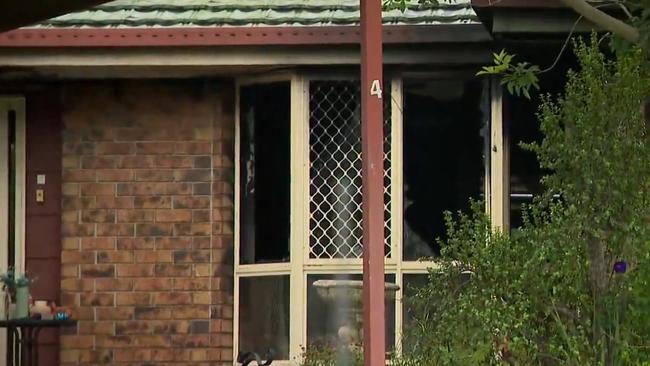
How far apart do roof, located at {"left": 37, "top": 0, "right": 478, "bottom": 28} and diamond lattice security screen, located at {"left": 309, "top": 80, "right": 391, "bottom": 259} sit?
51cm

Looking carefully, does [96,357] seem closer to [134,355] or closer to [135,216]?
[134,355]

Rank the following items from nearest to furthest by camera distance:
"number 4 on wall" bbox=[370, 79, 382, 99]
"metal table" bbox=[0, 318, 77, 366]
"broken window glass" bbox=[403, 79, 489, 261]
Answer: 1. "number 4 on wall" bbox=[370, 79, 382, 99]
2. "metal table" bbox=[0, 318, 77, 366]
3. "broken window glass" bbox=[403, 79, 489, 261]

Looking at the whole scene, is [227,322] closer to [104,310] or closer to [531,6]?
[104,310]

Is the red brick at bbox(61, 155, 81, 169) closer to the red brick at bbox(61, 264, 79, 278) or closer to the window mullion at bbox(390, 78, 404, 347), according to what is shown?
the red brick at bbox(61, 264, 79, 278)

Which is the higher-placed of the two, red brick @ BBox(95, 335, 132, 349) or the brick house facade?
the brick house facade

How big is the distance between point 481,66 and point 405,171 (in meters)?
0.91

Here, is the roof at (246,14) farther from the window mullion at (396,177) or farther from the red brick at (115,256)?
the red brick at (115,256)

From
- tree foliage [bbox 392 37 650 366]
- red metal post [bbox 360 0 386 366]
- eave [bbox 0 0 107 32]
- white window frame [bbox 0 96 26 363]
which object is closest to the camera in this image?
red metal post [bbox 360 0 386 366]

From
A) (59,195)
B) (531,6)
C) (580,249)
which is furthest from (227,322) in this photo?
(580,249)

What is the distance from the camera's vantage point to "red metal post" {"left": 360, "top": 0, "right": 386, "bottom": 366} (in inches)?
248

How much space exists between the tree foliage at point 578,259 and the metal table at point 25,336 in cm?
331

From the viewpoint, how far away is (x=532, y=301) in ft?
24.4

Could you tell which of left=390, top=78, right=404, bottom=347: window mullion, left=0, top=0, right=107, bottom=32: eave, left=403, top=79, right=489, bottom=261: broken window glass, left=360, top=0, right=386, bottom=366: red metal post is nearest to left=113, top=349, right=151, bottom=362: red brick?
left=390, top=78, right=404, bottom=347: window mullion

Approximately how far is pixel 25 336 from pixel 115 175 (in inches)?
51.9
